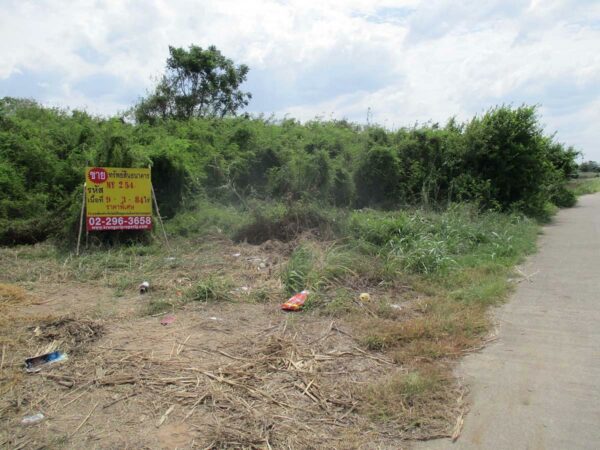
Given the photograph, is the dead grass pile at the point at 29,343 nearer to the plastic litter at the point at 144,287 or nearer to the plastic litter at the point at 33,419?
the plastic litter at the point at 33,419

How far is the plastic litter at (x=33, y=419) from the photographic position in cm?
381

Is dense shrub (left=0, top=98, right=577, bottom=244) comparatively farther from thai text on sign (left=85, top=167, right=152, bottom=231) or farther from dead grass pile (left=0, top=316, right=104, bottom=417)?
dead grass pile (left=0, top=316, right=104, bottom=417)

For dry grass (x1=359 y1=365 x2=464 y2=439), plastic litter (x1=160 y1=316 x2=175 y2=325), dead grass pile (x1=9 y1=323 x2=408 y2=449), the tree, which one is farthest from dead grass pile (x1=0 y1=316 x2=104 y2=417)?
the tree

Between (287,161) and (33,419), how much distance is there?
13856 millimetres

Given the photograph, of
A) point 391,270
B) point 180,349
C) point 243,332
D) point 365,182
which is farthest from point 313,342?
point 365,182

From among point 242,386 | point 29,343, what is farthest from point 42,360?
point 242,386

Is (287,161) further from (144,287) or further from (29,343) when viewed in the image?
(29,343)

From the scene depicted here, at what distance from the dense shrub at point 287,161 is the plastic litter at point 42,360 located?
24.9ft

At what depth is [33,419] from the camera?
3.85 meters

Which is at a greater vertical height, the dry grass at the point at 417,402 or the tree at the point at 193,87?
the tree at the point at 193,87

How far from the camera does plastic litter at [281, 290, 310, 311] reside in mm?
6519

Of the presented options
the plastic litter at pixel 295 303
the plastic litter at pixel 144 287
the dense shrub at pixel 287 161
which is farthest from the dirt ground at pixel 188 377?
the dense shrub at pixel 287 161

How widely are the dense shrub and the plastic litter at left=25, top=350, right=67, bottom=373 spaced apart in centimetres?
759

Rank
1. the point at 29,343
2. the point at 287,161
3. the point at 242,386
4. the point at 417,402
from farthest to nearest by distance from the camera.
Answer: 1. the point at 287,161
2. the point at 29,343
3. the point at 242,386
4. the point at 417,402
